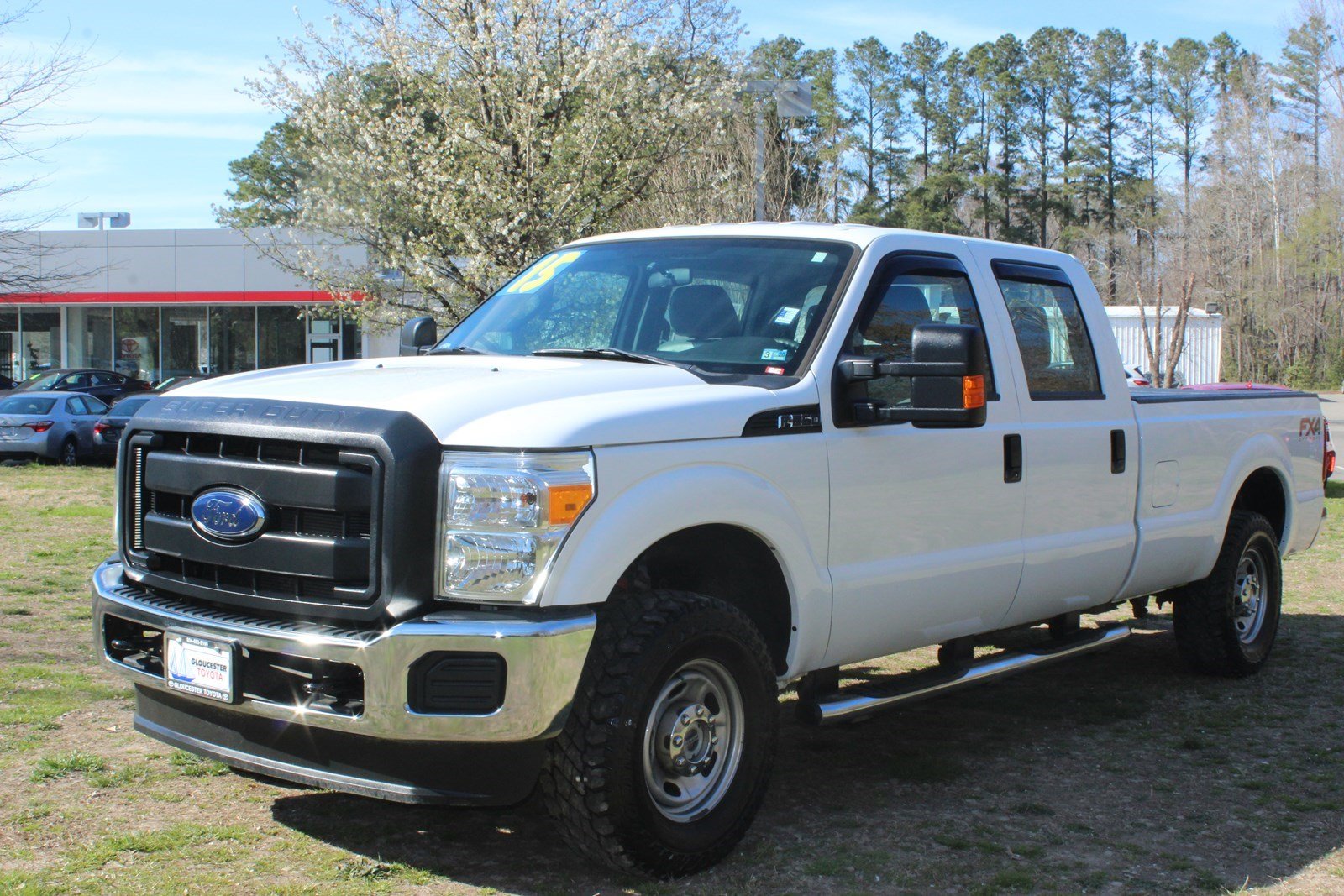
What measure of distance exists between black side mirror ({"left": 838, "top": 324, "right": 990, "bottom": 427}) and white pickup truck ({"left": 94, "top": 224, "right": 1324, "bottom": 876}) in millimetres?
12

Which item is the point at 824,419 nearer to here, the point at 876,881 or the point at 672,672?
the point at 672,672

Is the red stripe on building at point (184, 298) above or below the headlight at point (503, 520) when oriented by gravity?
above

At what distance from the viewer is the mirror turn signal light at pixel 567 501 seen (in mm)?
3633

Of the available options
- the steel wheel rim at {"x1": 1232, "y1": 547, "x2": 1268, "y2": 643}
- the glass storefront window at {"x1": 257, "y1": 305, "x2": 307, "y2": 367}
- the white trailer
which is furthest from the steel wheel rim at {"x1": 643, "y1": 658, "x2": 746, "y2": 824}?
the white trailer

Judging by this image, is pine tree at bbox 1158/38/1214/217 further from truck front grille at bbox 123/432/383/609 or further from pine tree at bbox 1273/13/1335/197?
truck front grille at bbox 123/432/383/609

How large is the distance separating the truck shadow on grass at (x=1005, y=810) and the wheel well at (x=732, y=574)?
0.71 metres

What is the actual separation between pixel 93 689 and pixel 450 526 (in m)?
3.49

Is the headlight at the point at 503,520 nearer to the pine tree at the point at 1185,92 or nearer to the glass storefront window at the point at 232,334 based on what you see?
the glass storefront window at the point at 232,334

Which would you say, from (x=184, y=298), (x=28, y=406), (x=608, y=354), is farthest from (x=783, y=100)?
(x=184, y=298)

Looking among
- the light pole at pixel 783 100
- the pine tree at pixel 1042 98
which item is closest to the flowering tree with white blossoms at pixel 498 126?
the light pole at pixel 783 100

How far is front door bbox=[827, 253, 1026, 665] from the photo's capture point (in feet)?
15.3

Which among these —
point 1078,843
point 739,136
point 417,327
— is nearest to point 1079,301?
point 1078,843

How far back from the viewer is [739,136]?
23609 mm

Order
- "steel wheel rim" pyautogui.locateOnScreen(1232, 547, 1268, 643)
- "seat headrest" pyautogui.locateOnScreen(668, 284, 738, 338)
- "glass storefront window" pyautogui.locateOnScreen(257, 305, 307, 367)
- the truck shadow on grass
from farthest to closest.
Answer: "glass storefront window" pyautogui.locateOnScreen(257, 305, 307, 367)
"steel wheel rim" pyautogui.locateOnScreen(1232, 547, 1268, 643)
"seat headrest" pyautogui.locateOnScreen(668, 284, 738, 338)
the truck shadow on grass
